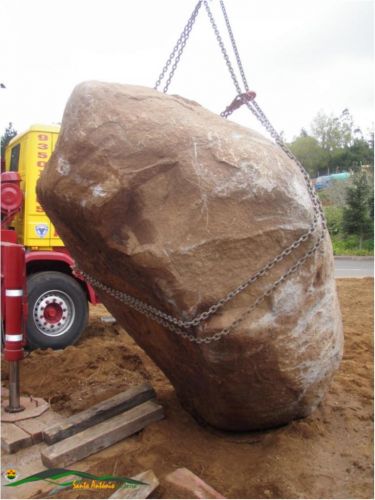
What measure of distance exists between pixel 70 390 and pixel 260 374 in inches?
64.1

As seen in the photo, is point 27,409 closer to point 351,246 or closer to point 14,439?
point 14,439

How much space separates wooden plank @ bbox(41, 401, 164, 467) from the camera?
2.55 metres

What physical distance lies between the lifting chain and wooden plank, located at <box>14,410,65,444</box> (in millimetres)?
905

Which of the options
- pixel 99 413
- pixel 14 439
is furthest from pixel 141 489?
pixel 14 439

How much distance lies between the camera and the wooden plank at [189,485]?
212 cm

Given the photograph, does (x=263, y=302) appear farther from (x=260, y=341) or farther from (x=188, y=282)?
(x=188, y=282)

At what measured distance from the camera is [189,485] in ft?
7.13

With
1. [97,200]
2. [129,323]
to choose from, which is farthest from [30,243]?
[97,200]

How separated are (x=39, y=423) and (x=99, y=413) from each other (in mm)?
429

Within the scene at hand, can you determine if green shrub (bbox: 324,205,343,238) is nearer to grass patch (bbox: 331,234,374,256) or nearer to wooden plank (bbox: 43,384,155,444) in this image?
grass patch (bbox: 331,234,374,256)

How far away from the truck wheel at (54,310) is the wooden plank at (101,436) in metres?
2.06

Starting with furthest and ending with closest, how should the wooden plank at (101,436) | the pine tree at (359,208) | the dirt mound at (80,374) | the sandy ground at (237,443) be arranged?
the pine tree at (359,208) → the dirt mound at (80,374) → the wooden plank at (101,436) → the sandy ground at (237,443)

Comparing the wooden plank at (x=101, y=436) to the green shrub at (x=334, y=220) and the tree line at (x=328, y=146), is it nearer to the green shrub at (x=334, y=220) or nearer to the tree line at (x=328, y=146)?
the green shrub at (x=334, y=220)

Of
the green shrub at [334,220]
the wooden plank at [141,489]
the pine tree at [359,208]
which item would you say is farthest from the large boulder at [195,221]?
the green shrub at [334,220]
